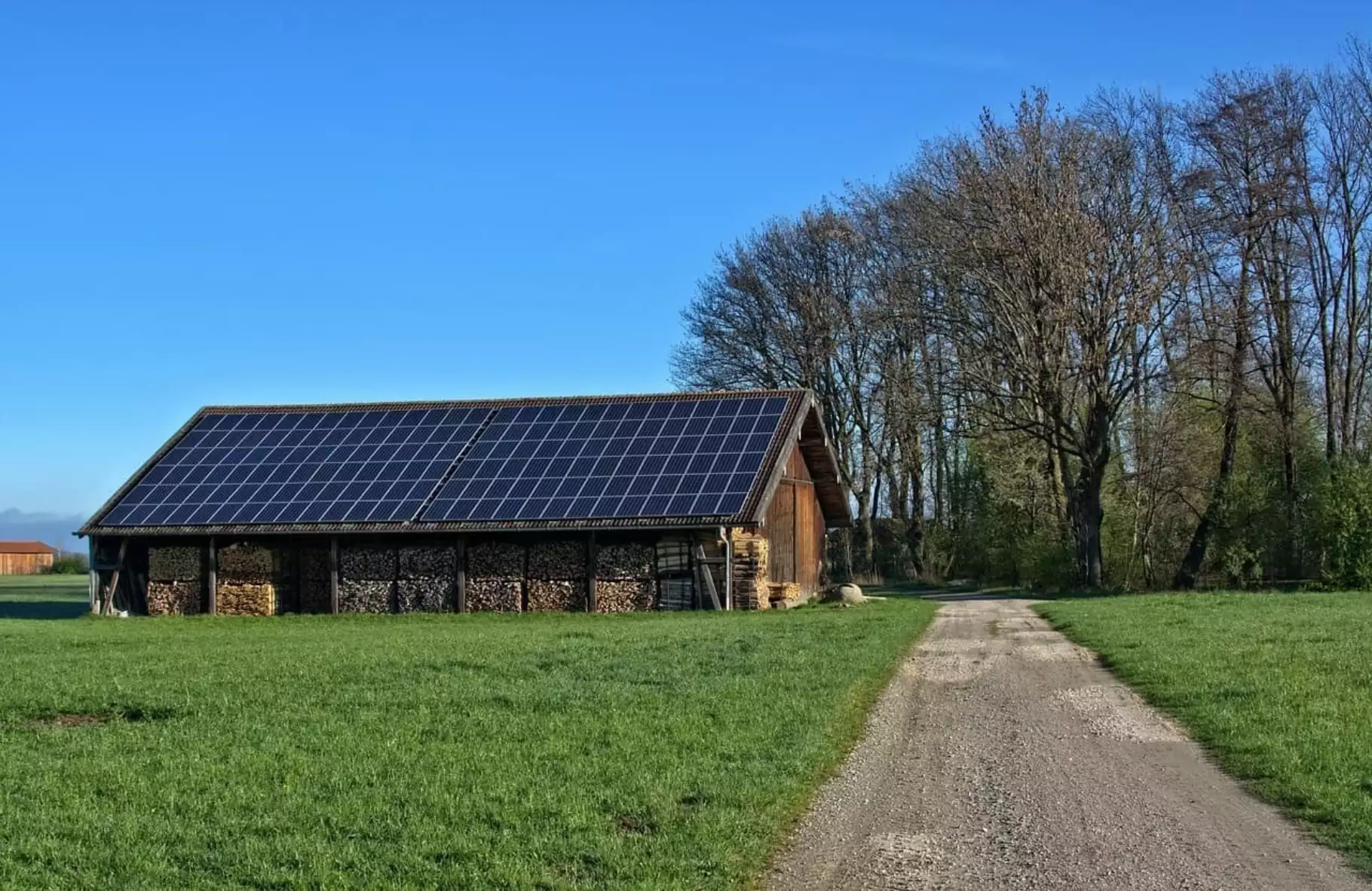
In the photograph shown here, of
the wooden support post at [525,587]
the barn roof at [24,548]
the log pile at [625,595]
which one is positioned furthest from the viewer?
the barn roof at [24,548]

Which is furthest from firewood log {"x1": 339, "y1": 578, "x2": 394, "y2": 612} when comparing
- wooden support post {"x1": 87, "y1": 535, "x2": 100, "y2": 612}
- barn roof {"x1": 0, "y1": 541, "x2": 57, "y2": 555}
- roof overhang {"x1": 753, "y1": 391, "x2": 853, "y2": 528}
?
barn roof {"x1": 0, "y1": 541, "x2": 57, "y2": 555}

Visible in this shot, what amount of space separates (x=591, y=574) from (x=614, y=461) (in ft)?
11.0

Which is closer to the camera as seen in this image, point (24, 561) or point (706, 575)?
point (706, 575)

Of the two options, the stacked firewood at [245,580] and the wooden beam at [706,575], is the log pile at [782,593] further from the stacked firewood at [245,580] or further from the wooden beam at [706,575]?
the stacked firewood at [245,580]

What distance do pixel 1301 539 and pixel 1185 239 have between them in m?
8.84

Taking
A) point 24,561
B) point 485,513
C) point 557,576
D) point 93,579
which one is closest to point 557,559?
point 557,576

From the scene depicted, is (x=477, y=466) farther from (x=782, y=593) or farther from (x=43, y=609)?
(x=43, y=609)

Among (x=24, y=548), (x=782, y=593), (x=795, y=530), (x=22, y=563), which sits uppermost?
(x=795, y=530)

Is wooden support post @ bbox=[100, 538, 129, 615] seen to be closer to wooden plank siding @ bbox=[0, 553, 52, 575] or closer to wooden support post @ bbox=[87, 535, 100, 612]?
wooden support post @ bbox=[87, 535, 100, 612]

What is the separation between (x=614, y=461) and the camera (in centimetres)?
3253

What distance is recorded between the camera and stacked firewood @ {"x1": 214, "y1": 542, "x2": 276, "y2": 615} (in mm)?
32594

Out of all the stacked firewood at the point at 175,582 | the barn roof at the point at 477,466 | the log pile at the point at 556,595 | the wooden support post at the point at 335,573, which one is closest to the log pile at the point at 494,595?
the log pile at the point at 556,595

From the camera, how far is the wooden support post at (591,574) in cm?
3038

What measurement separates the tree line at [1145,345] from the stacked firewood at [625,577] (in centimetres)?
1021
